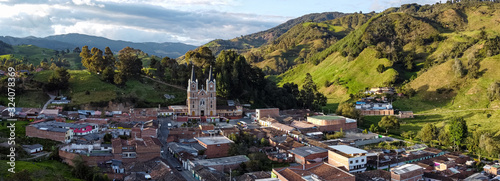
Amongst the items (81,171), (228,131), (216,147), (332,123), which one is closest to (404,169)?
(216,147)

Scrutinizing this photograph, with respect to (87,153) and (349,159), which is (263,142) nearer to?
(349,159)

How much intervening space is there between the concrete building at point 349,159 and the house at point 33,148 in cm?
2198

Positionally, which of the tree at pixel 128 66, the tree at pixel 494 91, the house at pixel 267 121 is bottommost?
the house at pixel 267 121

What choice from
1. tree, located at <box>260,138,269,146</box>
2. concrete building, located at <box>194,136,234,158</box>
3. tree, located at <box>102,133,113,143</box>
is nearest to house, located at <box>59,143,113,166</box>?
tree, located at <box>102,133,113,143</box>

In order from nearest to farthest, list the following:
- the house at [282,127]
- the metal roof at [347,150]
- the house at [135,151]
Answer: the house at [135,151] → the metal roof at [347,150] → the house at [282,127]

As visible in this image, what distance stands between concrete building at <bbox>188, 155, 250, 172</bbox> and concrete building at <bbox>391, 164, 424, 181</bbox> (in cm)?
1036

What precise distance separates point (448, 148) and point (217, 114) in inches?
963

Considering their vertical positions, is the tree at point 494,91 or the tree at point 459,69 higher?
the tree at point 459,69

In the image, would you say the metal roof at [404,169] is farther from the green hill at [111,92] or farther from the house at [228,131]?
the green hill at [111,92]

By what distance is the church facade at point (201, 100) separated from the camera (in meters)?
43.7

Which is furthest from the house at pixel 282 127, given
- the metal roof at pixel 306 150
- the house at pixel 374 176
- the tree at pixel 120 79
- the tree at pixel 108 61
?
the tree at pixel 108 61

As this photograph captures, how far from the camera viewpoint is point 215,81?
45688mm

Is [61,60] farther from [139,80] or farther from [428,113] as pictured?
[428,113]

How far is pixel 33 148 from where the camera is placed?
28.0 metres
